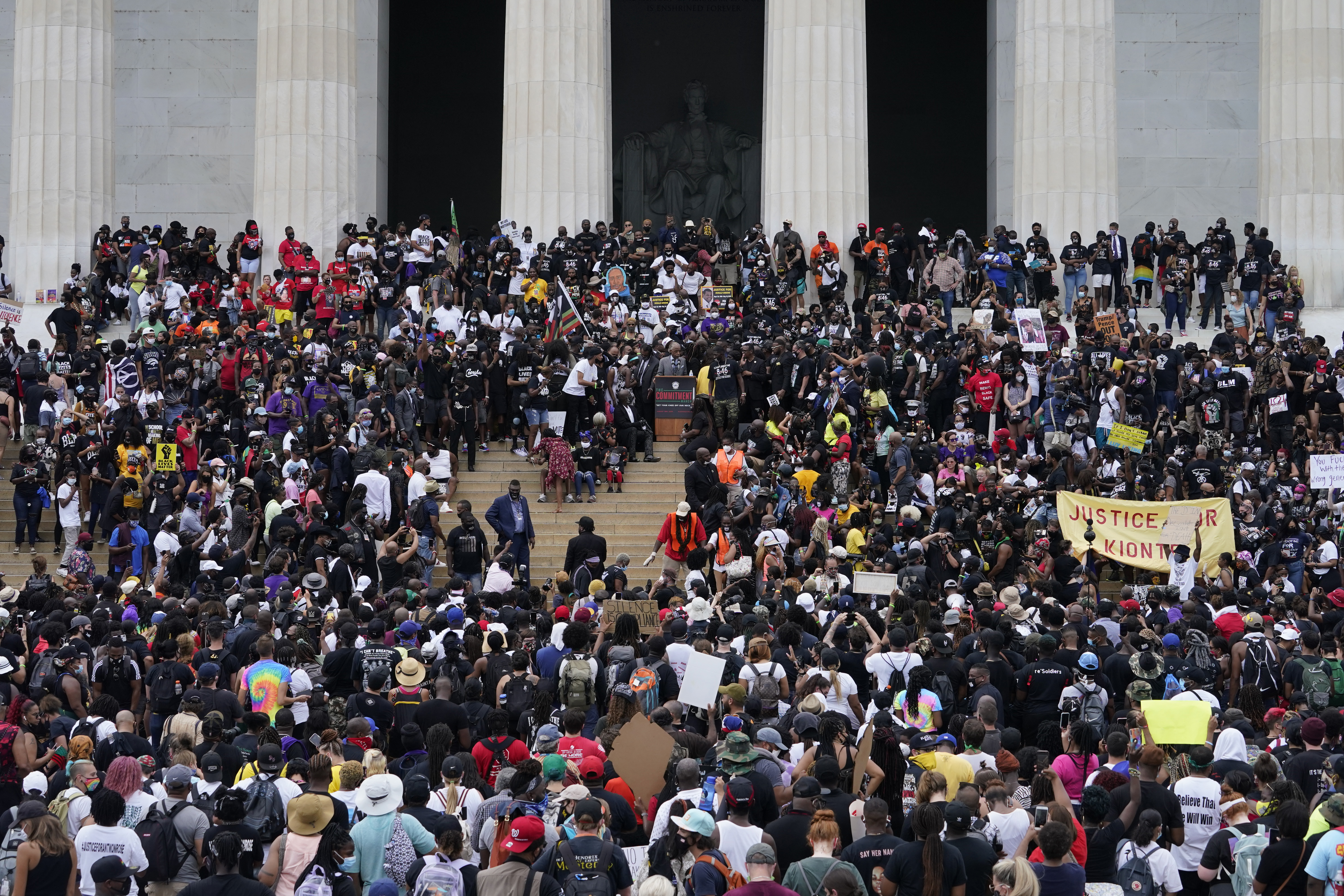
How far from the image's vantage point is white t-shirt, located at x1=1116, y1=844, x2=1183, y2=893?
11648 mm

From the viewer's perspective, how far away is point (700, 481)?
24281mm

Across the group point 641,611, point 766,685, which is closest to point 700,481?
point 641,611

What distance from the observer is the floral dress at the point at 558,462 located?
25.8m

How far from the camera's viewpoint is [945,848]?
11.0 meters

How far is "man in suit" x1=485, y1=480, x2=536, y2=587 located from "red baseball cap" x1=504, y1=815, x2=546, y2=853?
12.0 m

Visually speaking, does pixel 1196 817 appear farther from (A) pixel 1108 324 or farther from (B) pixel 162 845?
(A) pixel 1108 324

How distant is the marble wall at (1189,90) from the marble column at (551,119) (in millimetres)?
14871

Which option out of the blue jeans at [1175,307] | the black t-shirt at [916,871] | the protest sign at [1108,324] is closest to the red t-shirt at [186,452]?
the protest sign at [1108,324]

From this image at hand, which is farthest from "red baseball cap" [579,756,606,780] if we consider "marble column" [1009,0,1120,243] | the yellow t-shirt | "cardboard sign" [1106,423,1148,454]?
"marble column" [1009,0,1120,243]

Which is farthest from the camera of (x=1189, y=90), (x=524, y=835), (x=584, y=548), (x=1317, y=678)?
(x=1189, y=90)

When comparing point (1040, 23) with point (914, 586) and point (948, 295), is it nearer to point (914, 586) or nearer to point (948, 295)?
point (948, 295)

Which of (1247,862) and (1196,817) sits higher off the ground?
(1196,817)

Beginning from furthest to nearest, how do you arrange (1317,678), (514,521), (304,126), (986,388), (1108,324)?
1. (304,126)
2. (1108,324)
3. (986,388)
4. (514,521)
5. (1317,678)

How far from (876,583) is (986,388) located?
865 centimetres
